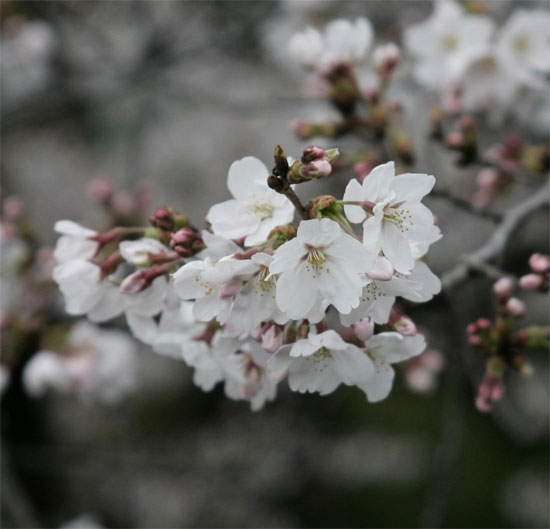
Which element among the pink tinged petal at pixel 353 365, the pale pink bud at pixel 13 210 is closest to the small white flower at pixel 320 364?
the pink tinged petal at pixel 353 365

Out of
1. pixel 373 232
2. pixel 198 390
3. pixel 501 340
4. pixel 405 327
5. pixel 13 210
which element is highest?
pixel 373 232

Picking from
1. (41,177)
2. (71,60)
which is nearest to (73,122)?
(41,177)

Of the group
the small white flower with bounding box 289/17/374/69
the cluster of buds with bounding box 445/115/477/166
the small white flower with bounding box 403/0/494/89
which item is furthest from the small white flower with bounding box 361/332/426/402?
the small white flower with bounding box 403/0/494/89

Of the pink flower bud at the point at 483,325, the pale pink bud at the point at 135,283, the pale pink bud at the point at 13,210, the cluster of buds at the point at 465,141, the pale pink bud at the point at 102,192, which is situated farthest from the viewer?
the pale pink bud at the point at 13,210

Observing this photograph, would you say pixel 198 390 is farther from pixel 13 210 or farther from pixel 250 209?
pixel 250 209

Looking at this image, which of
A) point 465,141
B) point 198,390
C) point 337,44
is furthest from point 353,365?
point 198,390

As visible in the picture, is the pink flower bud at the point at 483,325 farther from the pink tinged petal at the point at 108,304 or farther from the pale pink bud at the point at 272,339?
the pink tinged petal at the point at 108,304

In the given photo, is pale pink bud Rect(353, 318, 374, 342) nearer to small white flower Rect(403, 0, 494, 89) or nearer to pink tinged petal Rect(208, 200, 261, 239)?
pink tinged petal Rect(208, 200, 261, 239)
